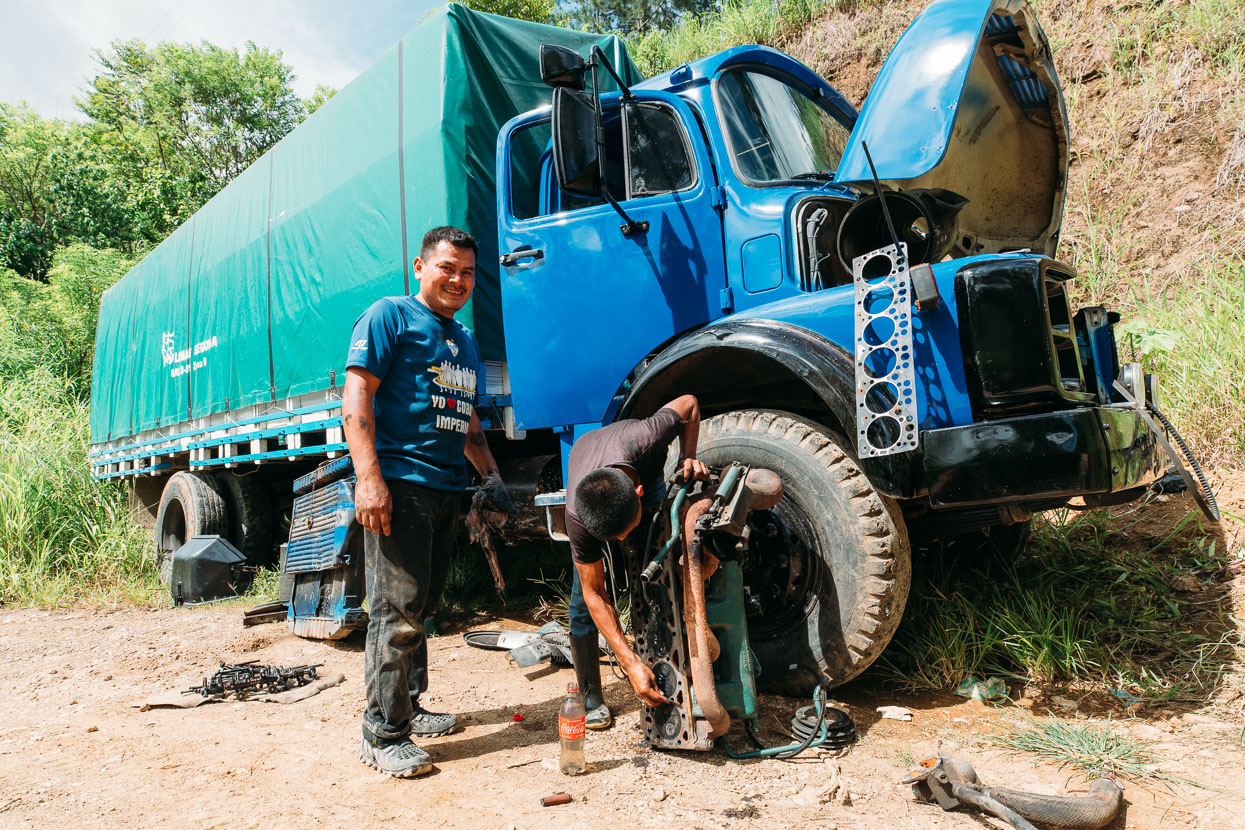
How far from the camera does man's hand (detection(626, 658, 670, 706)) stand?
8.41 feet

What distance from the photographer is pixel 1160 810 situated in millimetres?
2182

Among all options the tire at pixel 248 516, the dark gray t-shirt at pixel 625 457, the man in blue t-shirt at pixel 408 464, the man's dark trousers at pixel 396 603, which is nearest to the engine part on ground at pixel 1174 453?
the dark gray t-shirt at pixel 625 457

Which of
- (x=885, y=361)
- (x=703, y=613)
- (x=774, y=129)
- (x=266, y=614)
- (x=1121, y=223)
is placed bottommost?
(x=266, y=614)

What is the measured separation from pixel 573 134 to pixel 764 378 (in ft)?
4.28

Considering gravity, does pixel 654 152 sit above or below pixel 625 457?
above

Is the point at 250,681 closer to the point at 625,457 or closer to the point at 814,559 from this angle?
the point at 625,457

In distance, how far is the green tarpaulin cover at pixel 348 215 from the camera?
14.2 ft

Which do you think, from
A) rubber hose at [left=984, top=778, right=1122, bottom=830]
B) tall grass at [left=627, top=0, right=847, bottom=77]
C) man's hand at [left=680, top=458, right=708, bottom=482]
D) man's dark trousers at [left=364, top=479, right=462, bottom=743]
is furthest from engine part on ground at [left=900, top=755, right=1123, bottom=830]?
tall grass at [left=627, top=0, right=847, bottom=77]

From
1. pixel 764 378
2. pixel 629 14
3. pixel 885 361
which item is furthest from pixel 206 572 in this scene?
pixel 629 14

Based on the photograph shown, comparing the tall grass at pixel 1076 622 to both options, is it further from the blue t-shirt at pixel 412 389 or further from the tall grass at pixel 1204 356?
the blue t-shirt at pixel 412 389

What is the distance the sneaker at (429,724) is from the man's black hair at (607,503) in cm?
113

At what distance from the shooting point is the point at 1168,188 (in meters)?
6.36

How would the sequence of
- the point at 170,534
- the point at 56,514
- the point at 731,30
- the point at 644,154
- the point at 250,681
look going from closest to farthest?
the point at 644,154
the point at 250,681
the point at 170,534
the point at 56,514
the point at 731,30

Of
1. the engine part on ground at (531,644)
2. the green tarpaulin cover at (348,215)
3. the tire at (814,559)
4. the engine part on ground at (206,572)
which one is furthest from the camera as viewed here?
the engine part on ground at (206,572)
